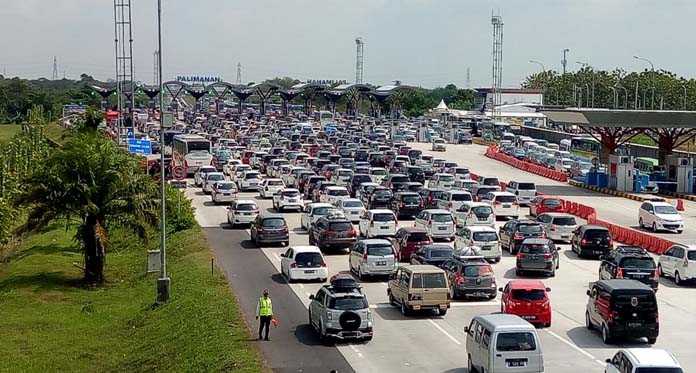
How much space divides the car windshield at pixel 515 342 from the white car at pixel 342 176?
45228mm

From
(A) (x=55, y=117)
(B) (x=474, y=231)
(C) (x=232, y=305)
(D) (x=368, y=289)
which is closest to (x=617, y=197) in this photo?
(B) (x=474, y=231)

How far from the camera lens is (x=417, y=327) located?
93.7 ft

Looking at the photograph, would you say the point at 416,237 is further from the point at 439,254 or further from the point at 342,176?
the point at 342,176

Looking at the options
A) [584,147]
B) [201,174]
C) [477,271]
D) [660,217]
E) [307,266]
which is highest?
[584,147]

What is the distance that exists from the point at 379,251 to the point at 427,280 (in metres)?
6.49

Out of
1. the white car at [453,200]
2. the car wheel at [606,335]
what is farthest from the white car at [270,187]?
the car wheel at [606,335]

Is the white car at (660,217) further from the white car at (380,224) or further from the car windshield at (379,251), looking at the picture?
the car windshield at (379,251)

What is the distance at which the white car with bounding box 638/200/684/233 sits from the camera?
48.8 m

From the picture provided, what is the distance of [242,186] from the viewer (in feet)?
229

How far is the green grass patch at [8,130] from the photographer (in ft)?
464

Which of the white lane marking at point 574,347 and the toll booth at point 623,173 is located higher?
the toll booth at point 623,173

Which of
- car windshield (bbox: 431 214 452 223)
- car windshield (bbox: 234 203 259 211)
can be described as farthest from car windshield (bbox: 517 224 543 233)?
car windshield (bbox: 234 203 259 211)

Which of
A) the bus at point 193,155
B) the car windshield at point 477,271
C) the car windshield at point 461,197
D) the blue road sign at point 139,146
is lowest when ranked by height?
the car windshield at point 477,271

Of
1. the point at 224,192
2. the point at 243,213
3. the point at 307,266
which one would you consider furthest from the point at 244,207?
the point at 307,266
